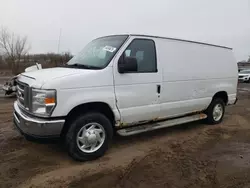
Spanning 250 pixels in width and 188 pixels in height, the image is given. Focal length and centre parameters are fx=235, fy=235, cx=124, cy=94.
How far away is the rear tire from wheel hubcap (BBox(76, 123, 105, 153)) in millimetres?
3506

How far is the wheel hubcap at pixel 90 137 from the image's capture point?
393 cm

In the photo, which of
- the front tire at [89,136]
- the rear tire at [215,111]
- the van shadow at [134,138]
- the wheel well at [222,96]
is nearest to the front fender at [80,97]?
the front tire at [89,136]

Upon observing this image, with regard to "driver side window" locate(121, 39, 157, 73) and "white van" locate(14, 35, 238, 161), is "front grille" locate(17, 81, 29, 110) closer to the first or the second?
"white van" locate(14, 35, 238, 161)

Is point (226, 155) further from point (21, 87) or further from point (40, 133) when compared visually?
point (21, 87)

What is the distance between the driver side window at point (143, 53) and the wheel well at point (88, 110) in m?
0.96

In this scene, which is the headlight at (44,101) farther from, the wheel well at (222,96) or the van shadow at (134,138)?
the wheel well at (222,96)

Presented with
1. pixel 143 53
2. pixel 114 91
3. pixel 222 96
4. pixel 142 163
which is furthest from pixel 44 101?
pixel 222 96

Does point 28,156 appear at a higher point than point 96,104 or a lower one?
lower

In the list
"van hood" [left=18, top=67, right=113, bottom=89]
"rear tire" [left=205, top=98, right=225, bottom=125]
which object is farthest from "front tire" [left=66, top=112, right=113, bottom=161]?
"rear tire" [left=205, top=98, right=225, bottom=125]

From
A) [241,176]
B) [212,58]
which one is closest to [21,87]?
[241,176]

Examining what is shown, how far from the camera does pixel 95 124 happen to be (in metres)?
4.01

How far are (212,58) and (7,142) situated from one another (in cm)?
519

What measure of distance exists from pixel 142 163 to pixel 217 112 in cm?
353

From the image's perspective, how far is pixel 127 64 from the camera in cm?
409
